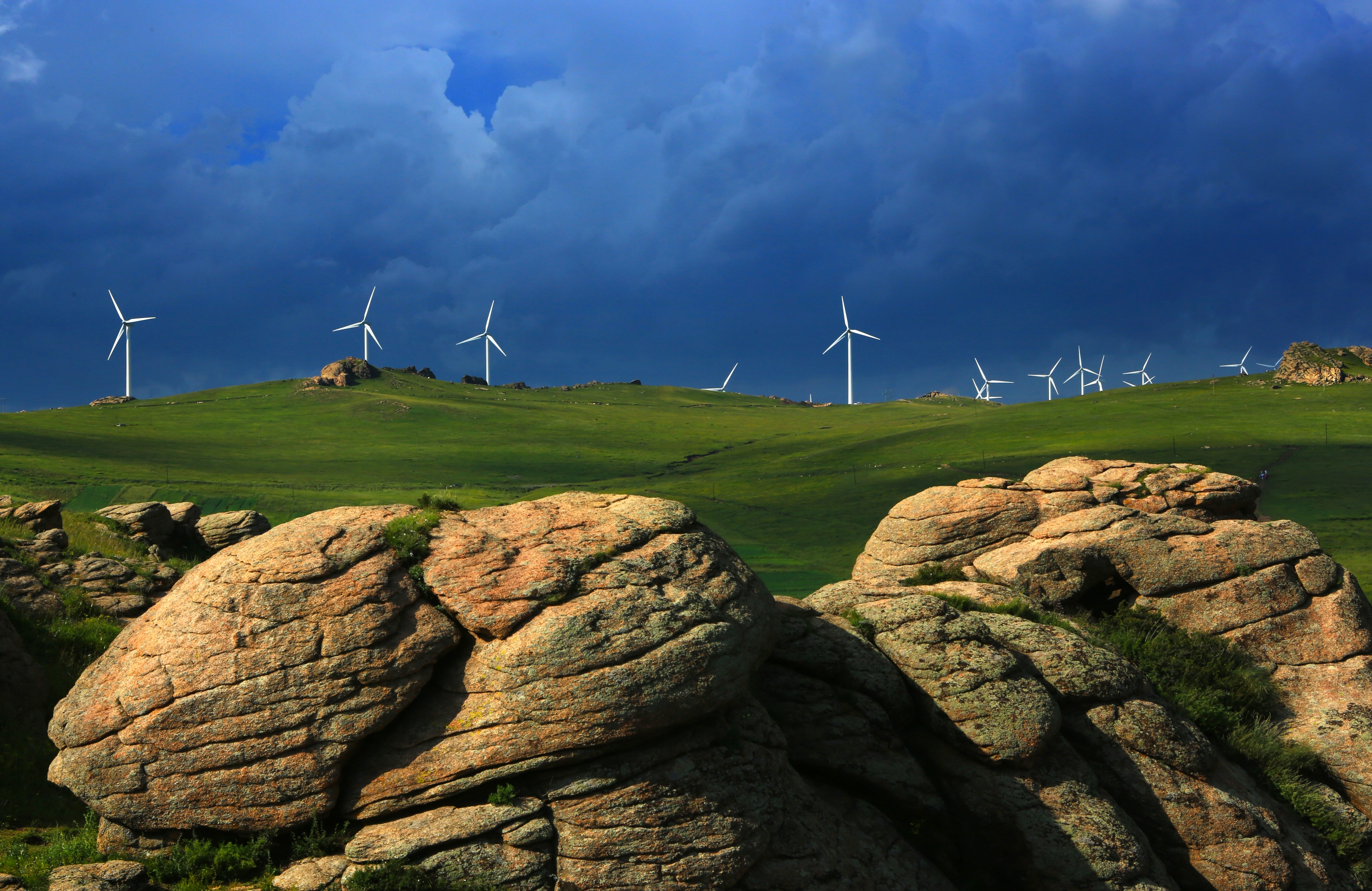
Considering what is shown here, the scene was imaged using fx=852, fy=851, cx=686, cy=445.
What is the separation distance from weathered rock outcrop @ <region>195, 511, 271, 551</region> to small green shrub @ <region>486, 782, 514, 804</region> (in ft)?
126

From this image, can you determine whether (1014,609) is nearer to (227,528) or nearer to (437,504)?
(437,504)

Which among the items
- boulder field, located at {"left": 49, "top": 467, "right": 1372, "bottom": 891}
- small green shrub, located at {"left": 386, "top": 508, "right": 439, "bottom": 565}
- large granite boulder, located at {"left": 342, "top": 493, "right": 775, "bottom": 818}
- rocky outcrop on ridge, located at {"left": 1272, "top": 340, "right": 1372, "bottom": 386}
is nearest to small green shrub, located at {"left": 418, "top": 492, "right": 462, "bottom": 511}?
boulder field, located at {"left": 49, "top": 467, "right": 1372, "bottom": 891}

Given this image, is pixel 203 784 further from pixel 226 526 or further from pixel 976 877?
pixel 226 526

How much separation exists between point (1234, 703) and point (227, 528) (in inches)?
1942

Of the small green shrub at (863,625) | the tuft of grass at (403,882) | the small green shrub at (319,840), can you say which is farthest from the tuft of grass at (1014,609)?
the small green shrub at (319,840)

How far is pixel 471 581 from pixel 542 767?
406cm

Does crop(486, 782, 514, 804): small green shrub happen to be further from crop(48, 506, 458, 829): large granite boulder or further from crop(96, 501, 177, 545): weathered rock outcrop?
crop(96, 501, 177, 545): weathered rock outcrop

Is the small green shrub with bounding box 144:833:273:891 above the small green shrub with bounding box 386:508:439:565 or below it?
below

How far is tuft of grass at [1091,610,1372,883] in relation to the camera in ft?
76.1

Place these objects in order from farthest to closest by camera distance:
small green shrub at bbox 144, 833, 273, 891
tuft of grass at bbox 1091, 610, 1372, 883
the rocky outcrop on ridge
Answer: the rocky outcrop on ridge → tuft of grass at bbox 1091, 610, 1372, 883 → small green shrub at bbox 144, 833, 273, 891

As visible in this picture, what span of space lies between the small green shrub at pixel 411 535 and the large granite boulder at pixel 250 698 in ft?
3.31

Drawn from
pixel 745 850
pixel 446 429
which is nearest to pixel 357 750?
pixel 745 850

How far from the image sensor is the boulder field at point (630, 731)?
15.8m

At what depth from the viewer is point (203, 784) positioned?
15.9 meters
